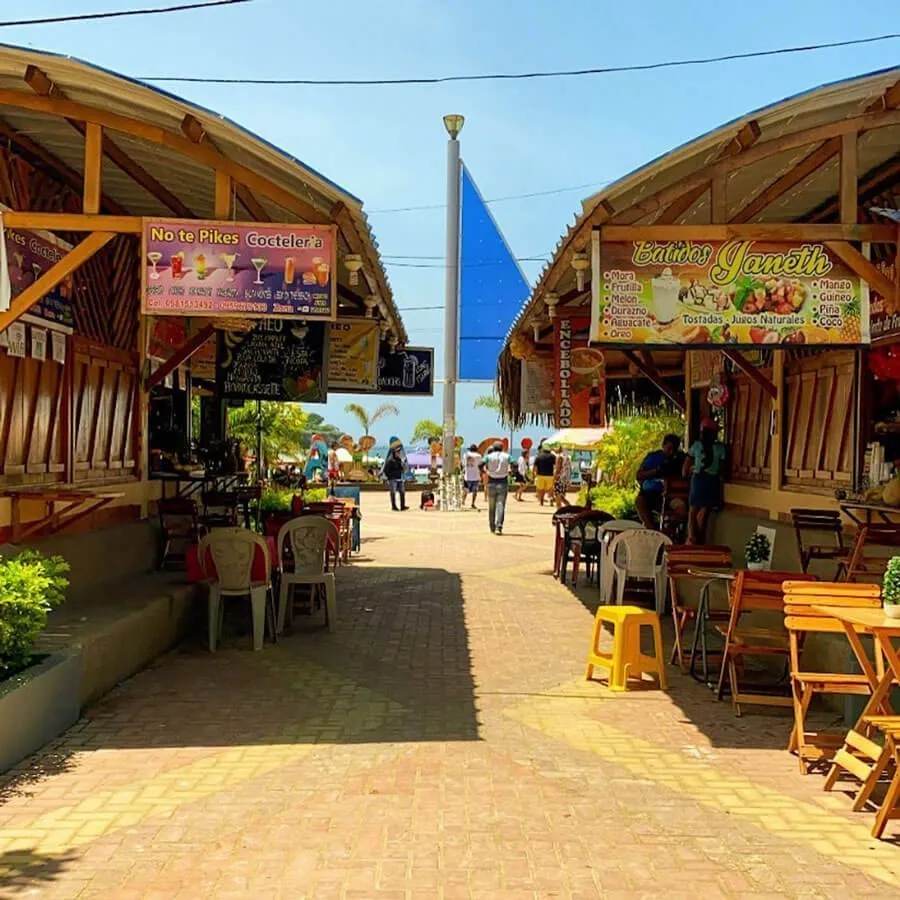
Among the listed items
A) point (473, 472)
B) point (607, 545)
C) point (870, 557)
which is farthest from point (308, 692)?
point (473, 472)

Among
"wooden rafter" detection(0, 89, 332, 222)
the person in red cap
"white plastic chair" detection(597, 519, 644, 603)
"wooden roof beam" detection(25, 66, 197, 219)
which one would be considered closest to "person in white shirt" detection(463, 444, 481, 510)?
the person in red cap

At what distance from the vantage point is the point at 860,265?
6.45m

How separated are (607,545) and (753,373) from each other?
8.01 feet

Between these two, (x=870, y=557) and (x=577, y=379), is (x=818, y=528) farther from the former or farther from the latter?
(x=577, y=379)

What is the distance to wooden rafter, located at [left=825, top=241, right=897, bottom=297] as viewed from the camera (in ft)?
21.0

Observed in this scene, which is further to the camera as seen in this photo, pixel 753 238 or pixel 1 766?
pixel 753 238

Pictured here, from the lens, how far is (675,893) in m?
3.84

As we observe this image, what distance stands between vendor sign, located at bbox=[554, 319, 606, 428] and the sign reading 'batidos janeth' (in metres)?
4.39

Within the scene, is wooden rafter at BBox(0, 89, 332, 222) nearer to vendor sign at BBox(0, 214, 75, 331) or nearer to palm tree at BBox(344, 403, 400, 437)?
vendor sign at BBox(0, 214, 75, 331)

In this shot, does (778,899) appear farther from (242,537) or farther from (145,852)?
(242,537)

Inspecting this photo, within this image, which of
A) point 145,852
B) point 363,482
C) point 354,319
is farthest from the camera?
point 363,482

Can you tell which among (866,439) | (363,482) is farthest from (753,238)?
(363,482)

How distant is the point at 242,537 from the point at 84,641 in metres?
2.03

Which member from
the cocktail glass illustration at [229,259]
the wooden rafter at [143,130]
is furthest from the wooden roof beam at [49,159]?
the cocktail glass illustration at [229,259]
